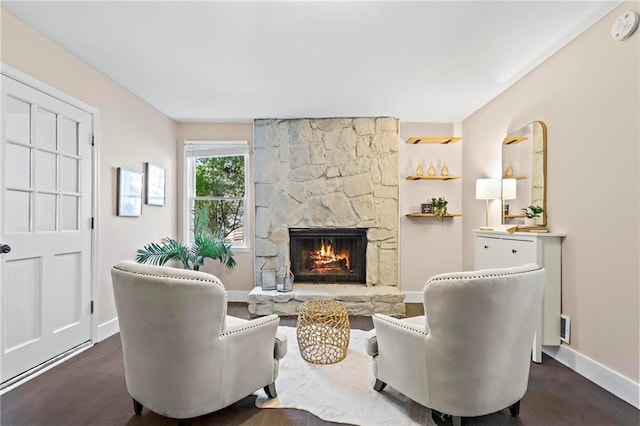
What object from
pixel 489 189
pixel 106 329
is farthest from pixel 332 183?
pixel 106 329

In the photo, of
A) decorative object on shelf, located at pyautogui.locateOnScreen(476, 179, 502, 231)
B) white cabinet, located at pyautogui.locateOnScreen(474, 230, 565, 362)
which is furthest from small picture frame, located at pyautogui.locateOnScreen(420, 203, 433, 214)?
white cabinet, located at pyautogui.locateOnScreen(474, 230, 565, 362)

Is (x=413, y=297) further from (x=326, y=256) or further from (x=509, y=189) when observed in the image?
(x=509, y=189)

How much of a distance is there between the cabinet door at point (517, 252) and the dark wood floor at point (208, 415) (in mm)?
817

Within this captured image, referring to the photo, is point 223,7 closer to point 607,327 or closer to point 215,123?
point 215,123

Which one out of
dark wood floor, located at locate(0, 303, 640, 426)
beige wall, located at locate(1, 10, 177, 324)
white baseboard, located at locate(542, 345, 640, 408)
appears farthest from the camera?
beige wall, located at locate(1, 10, 177, 324)

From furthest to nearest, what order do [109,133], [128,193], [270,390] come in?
[128,193] < [109,133] < [270,390]

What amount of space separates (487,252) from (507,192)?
0.65m

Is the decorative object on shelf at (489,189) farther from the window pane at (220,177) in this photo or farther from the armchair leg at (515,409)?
the window pane at (220,177)

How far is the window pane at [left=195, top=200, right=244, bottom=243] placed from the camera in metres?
4.83

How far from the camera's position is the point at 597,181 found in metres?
2.35

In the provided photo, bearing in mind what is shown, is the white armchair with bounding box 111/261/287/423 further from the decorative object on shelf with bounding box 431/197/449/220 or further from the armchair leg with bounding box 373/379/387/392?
the decorative object on shelf with bounding box 431/197/449/220

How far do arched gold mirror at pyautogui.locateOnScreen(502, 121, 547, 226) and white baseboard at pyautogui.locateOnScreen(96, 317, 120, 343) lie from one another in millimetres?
3886

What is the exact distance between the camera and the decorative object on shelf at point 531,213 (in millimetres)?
2918

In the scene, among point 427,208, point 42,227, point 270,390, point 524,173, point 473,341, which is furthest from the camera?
point 427,208
